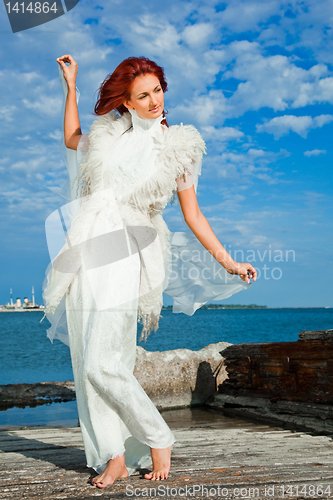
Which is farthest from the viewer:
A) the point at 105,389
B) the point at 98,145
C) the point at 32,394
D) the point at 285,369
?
the point at 32,394

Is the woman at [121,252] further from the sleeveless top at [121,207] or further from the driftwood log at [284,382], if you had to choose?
the driftwood log at [284,382]

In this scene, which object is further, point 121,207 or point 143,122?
point 143,122

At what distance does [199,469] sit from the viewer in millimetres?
2359

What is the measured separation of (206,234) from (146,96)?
2.87ft

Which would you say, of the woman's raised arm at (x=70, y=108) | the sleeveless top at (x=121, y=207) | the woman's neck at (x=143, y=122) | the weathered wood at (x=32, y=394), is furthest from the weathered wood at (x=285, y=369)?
the weathered wood at (x=32, y=394)

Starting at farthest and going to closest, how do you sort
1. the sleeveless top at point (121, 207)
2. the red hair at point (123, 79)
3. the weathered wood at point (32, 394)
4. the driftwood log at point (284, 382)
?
the weathered wood at point (32, 394), the driftwood log at point (284, 382), the red hair at point (123, 79), the sleeveless top at point (121, 207)

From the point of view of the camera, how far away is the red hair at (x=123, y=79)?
2.46 metres

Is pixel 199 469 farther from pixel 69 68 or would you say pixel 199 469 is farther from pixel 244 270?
pixel 69 68

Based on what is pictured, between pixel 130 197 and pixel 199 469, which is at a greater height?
pixel 130 197

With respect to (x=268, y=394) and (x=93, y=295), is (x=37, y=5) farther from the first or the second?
(x=268, y=394)

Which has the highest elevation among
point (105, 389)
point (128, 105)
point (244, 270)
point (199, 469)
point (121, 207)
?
point (128, 105)

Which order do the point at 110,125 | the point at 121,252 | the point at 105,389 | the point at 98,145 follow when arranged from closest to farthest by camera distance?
1. the point at 105,389
2. the point at 121,252
3. the point at 98,145
4. the point at 110,125

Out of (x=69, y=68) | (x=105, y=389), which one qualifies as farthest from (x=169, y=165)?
(x=105, y=389)

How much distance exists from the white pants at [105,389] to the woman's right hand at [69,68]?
1.29 metres
